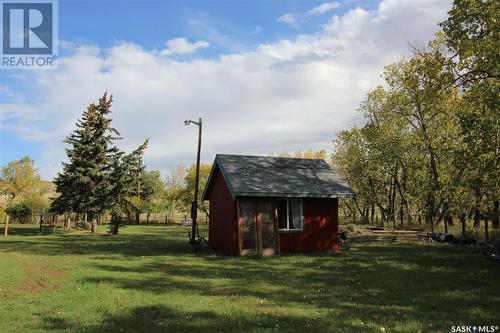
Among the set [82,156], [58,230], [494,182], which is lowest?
[58,230]

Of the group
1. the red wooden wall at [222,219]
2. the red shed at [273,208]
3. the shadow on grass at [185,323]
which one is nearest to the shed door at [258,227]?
the red shed at [273,208]

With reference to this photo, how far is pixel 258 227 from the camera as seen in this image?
20859mm

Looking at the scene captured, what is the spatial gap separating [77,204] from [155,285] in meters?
33.1

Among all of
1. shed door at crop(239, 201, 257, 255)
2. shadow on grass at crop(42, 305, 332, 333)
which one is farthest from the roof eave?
shadow on grass at crop(42, 305, 332, 333)

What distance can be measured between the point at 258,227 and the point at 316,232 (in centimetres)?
316

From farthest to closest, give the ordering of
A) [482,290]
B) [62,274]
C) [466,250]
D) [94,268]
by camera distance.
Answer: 1. [466,250]
2. [94,268]
3. [62,274]
4. [482,290]

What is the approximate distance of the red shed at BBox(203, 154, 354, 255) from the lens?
2072 centimetres

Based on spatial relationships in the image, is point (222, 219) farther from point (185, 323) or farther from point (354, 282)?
point (185, 323)

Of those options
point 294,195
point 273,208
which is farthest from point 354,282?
point 273,208

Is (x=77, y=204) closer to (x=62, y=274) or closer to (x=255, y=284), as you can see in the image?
(x=62, y=274)

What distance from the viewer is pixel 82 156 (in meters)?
43.4

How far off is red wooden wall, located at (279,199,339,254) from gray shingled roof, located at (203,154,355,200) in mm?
819

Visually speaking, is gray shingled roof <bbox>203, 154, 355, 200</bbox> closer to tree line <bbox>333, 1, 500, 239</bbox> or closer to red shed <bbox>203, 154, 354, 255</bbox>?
red shed <bbox>203, 154, 354, 255</bbox>

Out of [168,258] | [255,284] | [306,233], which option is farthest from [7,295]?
[306,233]
